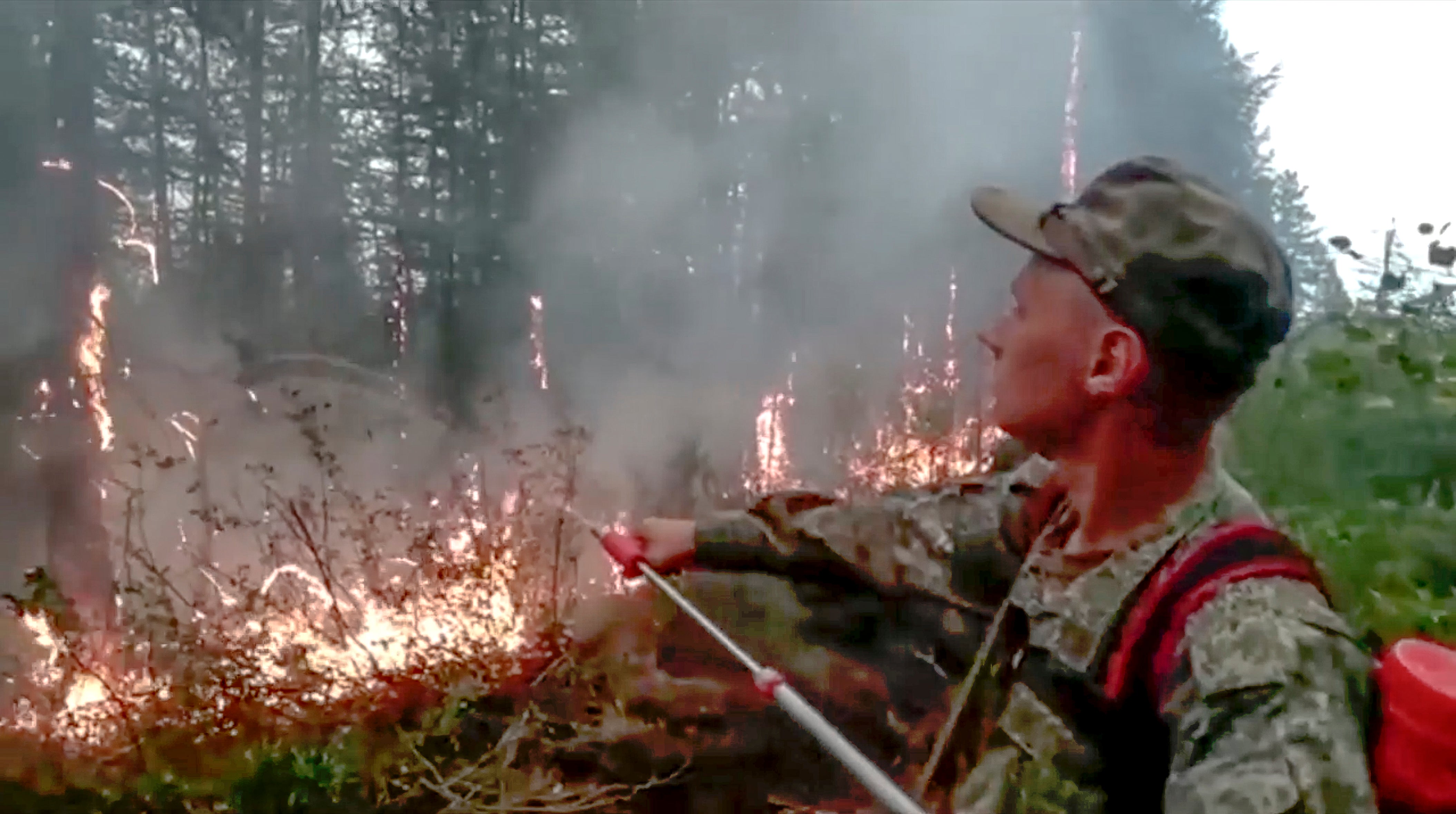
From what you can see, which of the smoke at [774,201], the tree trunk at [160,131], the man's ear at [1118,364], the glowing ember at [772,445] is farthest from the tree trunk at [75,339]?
the man's ear at [1118,364]

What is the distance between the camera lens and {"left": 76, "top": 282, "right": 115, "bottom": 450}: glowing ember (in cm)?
217

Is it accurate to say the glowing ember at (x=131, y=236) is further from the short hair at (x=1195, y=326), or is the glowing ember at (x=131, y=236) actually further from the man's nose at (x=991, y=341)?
the short hair at (x=1195, y=326)

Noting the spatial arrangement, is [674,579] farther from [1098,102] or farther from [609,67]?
[609,67]

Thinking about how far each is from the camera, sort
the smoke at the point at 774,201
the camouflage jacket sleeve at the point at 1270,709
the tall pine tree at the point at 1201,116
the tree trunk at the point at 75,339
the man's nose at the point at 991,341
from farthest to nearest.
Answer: the tree trunk at the point at 75,339 < the smoke at the point at 774,201 < the tall pine tree at the point at 1201,116 < the man's nose at the point at 991,341 < the camouflage jacket sleeve at the point at 1270,709

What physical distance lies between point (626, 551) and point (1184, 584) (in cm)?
60

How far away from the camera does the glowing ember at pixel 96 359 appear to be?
2.17m

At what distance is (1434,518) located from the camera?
4.19 feet

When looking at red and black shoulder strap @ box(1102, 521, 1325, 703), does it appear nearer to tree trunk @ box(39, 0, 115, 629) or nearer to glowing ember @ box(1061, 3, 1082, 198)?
glowing ember @ box(1061, 3, 1082, 198)

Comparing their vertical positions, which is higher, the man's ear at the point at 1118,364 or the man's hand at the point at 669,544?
the man's ear at the point at 1118,364

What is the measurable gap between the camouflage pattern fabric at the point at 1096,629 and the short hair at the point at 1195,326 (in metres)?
0.09

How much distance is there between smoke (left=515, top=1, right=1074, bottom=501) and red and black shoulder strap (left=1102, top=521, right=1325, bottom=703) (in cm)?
86

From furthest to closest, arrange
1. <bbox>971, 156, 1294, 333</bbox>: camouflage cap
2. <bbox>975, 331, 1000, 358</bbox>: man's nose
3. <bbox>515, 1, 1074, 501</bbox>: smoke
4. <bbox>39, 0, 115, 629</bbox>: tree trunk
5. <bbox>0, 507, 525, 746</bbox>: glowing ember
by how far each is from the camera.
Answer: <bbox>39, 0, 115, 629</bbox>: tree trunk, <bbox>0, 507, 525, 746</bbox>: glowing ember, <bbox>515, 1, 1074, 501</bbox>: smoke, <bbox>975, 331, 1000, 358</bbox>: man's nose, <bbox>971, 156, 1294, 333</bbox>: camouflage cap

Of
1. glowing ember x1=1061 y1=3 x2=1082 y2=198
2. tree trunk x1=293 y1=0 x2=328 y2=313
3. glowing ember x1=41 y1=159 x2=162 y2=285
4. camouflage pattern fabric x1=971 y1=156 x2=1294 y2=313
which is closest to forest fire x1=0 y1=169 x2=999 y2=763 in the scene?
glowing ember x1=41 y1=159 x2=162 y2=285

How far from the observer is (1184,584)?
0.77 meters
